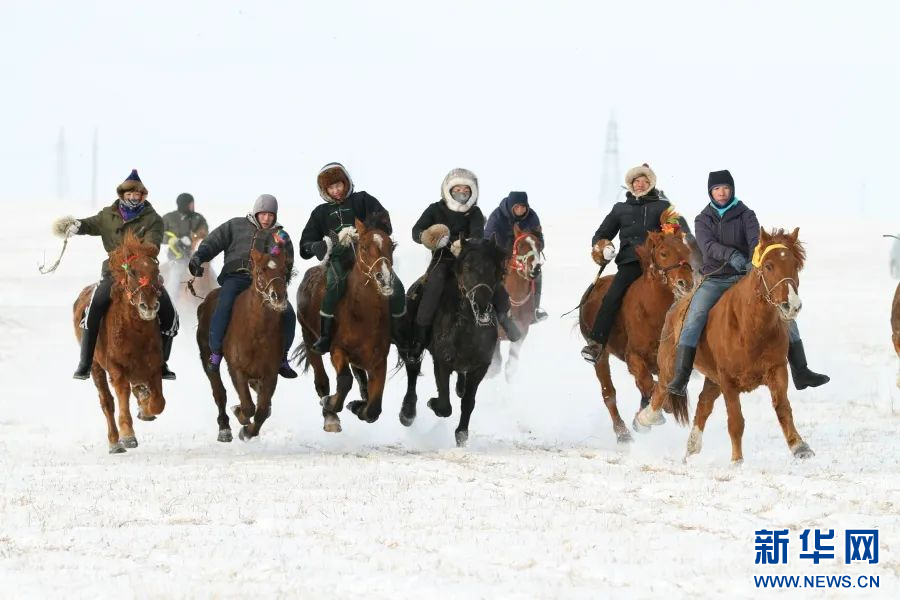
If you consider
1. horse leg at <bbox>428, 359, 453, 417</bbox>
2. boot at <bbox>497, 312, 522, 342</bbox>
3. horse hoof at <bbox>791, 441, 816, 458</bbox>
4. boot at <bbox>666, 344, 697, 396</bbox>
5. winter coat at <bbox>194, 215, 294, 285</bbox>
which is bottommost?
horse hoof at <bbox>791, 441, 816, 458</bbox>

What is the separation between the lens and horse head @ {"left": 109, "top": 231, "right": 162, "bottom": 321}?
12961 millimetres

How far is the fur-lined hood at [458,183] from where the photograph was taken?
1456 cm

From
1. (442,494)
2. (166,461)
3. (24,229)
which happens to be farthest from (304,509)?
(24,229)

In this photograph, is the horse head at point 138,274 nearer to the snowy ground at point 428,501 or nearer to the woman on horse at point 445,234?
the snowy ground at point 428,501

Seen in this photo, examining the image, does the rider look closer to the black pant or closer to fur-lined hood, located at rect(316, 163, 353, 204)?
fur-lined hood, located at rect(316, 163, 353, 204)

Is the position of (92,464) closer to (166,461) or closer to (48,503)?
(166,461)

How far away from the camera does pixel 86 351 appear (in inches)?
538

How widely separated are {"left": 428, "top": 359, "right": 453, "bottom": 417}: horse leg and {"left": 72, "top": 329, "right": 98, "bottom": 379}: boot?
142 inches

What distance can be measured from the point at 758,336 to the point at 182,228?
15.6 m

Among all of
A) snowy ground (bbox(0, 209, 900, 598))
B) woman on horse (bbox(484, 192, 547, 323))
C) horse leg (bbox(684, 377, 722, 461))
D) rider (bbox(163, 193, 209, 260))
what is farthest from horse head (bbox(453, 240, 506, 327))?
rider (bbox(163, 193, 209, 260))

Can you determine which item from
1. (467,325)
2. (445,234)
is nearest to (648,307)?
(467,325)

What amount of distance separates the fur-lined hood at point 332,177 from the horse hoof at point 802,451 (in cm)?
572

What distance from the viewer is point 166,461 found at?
1277 centimetres

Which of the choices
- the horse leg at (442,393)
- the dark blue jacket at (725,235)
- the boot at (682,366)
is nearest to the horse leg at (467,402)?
the horse leg at (442,393)
